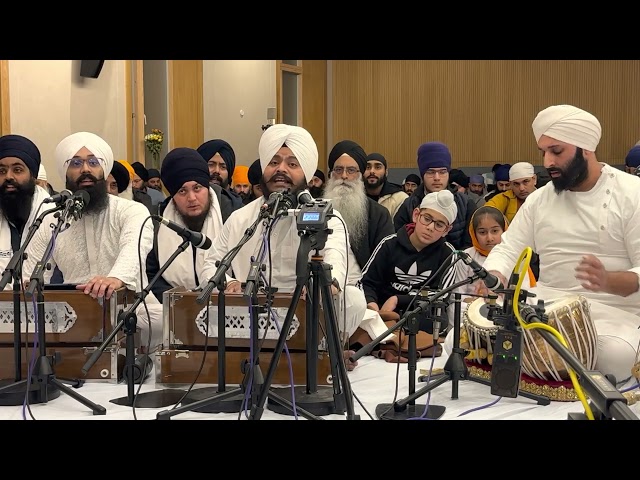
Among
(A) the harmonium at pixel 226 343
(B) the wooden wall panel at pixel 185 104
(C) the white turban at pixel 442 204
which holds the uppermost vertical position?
(B) the wooden wall panel at pixel 185 104

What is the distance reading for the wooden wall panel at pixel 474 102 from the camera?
14062 millimetres

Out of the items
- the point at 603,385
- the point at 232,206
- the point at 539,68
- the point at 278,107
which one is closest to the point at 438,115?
the point at 539,68

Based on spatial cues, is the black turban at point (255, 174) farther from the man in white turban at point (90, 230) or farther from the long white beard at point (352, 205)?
the man in white turban at point (90, 230)

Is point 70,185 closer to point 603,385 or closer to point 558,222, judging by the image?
point 558,222

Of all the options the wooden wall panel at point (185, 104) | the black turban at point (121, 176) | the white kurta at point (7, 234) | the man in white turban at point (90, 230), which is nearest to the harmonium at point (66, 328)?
the man in white turban at point (90, 230)

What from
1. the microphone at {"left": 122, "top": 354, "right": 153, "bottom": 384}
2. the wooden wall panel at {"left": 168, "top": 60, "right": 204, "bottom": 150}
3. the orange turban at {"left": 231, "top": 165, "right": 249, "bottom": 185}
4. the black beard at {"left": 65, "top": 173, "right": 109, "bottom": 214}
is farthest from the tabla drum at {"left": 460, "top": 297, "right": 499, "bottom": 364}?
the wooden wall panel at {"left": 168, "top": 60, "right": 204, "bottom": 150}

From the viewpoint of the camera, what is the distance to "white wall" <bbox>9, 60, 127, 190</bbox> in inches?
334

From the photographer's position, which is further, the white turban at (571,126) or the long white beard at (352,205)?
the long white beard at (352,205)

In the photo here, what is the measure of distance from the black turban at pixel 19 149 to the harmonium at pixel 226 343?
5.62 ft

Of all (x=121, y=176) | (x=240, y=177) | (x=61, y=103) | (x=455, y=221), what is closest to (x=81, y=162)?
(x=121, y=176)

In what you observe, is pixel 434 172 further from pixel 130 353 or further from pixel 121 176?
pixel 130 353

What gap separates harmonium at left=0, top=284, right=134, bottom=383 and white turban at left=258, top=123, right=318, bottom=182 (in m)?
1.15

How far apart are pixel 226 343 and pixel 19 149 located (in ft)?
6.86

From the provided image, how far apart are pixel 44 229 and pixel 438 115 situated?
39.9 ft
